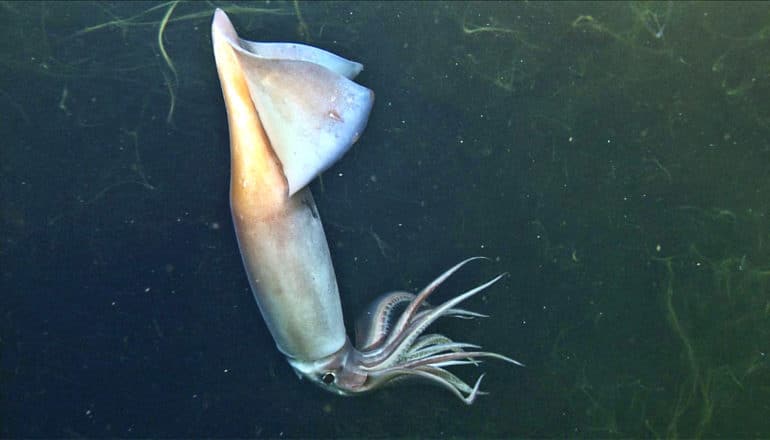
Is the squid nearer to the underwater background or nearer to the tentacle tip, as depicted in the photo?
the tentacle tip

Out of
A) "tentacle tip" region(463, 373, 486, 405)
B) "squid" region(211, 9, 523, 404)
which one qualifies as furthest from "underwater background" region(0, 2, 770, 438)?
"squid" region(211, 9, 523, 404)

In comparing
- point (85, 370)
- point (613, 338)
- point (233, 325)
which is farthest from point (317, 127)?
point (613, 338)

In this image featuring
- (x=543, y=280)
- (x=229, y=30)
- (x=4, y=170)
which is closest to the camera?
(x=229, y=30)

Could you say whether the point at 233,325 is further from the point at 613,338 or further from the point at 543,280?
the point at 613,338

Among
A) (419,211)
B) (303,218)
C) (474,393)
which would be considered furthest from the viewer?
(419,211)

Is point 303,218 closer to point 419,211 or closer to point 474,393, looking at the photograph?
point 419,211

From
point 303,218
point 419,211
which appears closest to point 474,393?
point 419,211
